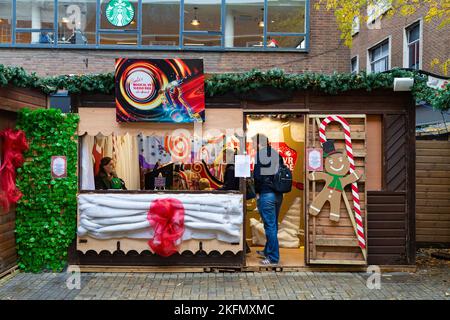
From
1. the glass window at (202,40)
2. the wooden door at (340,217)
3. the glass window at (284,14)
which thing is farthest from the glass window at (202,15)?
the wooden door at (340,217)

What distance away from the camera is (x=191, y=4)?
12242 millimetres

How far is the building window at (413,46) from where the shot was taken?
1540cm

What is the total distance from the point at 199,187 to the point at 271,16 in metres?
6.60

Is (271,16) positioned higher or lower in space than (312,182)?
higher

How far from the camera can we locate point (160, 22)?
40.1 feet

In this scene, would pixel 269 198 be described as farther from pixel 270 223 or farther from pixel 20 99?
pixel 20 99

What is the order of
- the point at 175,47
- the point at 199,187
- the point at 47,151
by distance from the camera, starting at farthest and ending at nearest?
the point at 175,47 → the point at 199,187 → the point at 47,151

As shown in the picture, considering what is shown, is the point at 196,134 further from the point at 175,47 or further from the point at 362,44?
the point at 362,44

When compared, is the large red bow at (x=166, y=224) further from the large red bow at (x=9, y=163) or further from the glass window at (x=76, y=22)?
the glass window at (x=76, y=22)

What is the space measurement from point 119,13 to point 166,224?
7722mm

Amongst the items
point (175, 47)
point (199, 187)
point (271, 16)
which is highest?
point (271, 16)

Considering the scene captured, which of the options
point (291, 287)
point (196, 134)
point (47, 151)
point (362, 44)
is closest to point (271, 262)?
point (291, 287)

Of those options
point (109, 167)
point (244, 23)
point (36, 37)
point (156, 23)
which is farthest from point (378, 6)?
point (36, 37)
